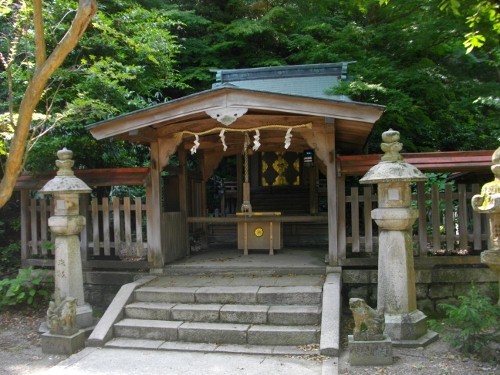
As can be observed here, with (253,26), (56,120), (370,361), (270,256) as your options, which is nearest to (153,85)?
(56,120)

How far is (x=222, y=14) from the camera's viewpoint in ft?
56.0

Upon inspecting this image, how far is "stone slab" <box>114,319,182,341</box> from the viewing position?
6.05 metres

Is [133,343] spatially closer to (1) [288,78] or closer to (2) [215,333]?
(2) [215,333]

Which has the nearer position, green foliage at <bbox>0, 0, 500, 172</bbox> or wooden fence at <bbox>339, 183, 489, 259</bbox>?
wooden fence at <bbox>339, 183, 489, 259</bbox>

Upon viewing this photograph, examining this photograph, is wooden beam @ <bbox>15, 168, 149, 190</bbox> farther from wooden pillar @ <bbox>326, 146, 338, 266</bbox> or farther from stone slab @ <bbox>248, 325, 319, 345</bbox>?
stone slab @ <bbox>248, 325, 319, 345</bbox>

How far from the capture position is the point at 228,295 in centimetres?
657

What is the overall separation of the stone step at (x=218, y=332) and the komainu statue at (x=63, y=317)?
2.09 ft

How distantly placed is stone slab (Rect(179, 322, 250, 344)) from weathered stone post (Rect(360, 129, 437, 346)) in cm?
185


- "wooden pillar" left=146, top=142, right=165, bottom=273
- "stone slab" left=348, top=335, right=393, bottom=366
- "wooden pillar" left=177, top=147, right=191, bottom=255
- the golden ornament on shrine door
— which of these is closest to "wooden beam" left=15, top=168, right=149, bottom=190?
"wooden pillar" left=146, top=142, right=165, bottom=273

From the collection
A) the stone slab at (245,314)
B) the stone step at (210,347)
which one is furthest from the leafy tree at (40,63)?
the stone slab at (245,314)

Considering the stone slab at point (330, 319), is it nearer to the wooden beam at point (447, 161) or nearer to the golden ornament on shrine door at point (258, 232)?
the wooden beam at point (447, 161)

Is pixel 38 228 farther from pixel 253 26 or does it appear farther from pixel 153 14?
pixel 253 26

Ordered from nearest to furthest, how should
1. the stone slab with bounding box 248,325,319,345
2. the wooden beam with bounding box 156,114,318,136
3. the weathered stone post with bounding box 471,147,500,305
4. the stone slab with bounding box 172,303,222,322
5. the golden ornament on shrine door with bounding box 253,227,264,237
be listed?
the weathered stone post with bounding box 471,147,500,305 < the stone slab with bounding box 248,325,319,345 < the stone slab with bounding box 172,303,222,322 < the wooden beam with bounding box 156,114,318,136 < the golden ornament on shrine door with bounding box 253,227,264,237

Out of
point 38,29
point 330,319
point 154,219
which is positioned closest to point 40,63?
point 38,29
